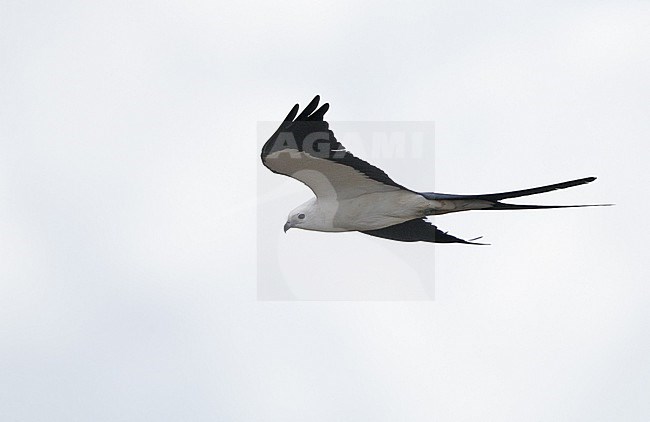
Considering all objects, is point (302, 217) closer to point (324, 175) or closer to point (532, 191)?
point (324, 175)

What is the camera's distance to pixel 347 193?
47.7 ft

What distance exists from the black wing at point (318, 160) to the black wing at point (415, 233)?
1.38 metres

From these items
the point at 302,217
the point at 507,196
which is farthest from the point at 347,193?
the point at 507,196

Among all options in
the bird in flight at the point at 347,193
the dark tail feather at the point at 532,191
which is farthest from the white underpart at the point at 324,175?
the dark tail feather at the point at 532,191

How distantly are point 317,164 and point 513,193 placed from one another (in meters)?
2.15

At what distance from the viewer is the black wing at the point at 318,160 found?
12734 millimetres

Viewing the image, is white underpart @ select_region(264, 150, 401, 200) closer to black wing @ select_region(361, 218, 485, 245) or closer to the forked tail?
the forked tail

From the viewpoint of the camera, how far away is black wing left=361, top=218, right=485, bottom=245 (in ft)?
51.4

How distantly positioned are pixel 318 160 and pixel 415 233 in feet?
8.83

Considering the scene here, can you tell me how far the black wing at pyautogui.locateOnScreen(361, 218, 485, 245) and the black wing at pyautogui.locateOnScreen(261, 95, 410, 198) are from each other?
1.38 m

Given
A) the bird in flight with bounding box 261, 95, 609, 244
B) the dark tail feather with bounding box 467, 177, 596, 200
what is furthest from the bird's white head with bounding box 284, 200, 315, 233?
the dark tail feather with bounding box 467, 177, 596, 200

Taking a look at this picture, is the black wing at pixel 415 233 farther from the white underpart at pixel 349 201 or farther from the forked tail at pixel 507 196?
the forked tail at pixel 507 196

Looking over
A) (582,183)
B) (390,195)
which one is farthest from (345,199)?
(582,183)

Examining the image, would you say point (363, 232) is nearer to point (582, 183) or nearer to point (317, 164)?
point (317, 164)
